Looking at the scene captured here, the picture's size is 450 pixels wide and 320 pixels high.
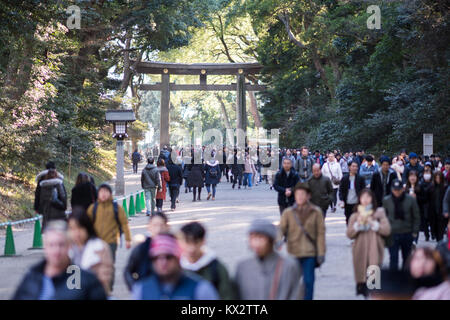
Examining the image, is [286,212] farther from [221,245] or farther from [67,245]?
[221,245]

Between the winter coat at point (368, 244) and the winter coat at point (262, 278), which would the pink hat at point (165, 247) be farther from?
the winter coat at point (368, 244)

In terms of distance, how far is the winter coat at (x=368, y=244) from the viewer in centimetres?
836

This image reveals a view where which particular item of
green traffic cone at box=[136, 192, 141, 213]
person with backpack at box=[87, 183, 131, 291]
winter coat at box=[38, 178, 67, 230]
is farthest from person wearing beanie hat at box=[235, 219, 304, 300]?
green traffic cone at box=[136, 192, 141, 213]

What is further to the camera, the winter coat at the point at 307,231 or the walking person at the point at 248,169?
the walking person at the point at 248,169

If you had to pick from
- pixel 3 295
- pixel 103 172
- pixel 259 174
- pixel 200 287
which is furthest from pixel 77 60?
pixel 200 287

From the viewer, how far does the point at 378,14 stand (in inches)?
1233

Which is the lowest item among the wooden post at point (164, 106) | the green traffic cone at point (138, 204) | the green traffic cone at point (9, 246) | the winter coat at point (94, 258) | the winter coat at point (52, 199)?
the green traffic cone at point (9, 246)

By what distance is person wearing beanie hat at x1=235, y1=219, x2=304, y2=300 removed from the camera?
5320 mm

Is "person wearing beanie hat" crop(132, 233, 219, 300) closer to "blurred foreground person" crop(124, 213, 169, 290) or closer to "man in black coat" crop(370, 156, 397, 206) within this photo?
"blurred foreground person" crop(124, 213, 169, 290)

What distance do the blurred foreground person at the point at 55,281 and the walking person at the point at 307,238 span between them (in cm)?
328

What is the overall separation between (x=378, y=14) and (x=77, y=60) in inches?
560

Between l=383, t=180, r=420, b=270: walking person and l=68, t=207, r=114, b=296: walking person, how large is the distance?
422 cm

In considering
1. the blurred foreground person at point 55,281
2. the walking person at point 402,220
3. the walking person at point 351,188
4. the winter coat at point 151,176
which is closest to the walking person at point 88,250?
the blurred foreground person at point 55,281
